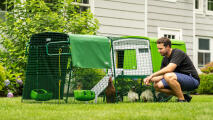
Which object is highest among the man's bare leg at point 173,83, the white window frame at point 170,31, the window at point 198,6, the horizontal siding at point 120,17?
the window at point 198,6

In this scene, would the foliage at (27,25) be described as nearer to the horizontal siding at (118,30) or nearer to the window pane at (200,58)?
the horizontal siding at (118,30)

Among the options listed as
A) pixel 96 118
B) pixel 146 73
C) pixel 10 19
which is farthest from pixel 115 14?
pixel 96 118

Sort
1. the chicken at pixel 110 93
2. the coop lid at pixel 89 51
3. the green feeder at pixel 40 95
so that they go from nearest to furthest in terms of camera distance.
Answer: the coop lid at pixel 89 51 → the green feeder at pixel 40 95 → the chicken at pixel 110 93

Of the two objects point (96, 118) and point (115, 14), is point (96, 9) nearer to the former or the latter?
point (115, 14)

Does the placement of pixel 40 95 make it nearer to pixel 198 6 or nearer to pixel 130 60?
pixel 130 60

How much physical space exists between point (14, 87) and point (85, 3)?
343 cm

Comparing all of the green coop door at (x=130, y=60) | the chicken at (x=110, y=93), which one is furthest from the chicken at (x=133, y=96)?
the chicken at (x=110, y=93)

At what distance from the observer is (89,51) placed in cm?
617

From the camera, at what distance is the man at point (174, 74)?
6086 millimetres

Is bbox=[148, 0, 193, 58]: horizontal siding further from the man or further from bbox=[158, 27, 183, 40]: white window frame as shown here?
the man

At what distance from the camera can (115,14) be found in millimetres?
11398

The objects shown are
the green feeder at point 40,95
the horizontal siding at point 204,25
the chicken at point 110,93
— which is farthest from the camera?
the horizontal siding at point 204,25

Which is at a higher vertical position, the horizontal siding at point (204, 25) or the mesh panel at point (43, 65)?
the horizontal siding at point (204, 25)

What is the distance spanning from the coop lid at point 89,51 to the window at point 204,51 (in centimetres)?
787
